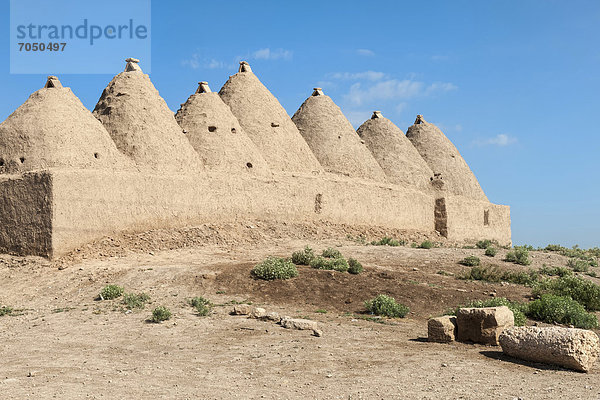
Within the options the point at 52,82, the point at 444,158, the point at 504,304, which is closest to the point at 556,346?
the point at 504,304

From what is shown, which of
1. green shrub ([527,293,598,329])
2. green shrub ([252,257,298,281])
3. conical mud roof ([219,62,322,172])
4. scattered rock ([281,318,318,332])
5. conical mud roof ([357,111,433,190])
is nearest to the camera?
scattered rock ([281,318,318,332])

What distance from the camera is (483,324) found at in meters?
8.05

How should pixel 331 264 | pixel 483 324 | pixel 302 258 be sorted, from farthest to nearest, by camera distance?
pixel 302 258, pixel 331 264, pixel 483 324

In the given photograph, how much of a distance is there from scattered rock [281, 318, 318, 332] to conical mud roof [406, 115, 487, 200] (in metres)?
22.4

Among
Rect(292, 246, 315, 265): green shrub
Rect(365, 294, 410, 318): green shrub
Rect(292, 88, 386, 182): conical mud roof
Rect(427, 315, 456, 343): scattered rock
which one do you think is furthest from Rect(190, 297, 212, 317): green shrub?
Rect(292, 88, 386, 182): conical mud roof

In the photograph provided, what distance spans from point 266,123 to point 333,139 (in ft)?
13.6

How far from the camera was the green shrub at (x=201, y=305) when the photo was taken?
1018 cm

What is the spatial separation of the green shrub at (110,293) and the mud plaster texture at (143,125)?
6.56m

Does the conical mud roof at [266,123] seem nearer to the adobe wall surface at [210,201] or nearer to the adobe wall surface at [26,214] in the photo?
the adobe wall surface at [210,201]

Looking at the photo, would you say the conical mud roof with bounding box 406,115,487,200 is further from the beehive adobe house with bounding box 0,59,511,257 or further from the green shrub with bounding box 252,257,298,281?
the green shrub with bounding box 252,257,298,281

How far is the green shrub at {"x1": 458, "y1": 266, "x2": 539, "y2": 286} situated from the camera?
14.5 meters

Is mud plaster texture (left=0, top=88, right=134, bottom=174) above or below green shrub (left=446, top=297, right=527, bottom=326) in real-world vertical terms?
above

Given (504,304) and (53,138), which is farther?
(53,138)

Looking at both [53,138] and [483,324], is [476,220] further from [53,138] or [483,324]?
[483,324]
